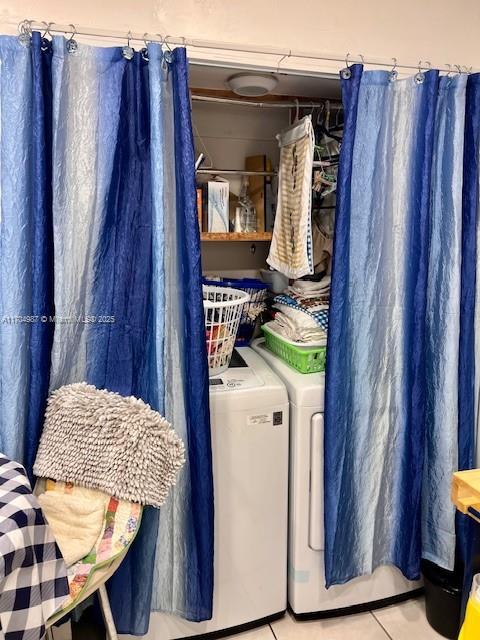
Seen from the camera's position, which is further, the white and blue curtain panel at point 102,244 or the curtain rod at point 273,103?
the curtain rod at point 273,103

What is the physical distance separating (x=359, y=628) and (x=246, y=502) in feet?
2.31

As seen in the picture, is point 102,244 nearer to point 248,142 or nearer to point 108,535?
point 108,535

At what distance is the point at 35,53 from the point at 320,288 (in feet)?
4.13

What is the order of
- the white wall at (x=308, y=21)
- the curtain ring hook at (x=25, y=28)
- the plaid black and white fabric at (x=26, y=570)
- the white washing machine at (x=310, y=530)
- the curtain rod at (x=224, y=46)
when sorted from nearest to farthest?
the plaid black and white fabric at (x=26, y=570)
the curtain ring hook at (x=25, y=28)
the curtain rod at (x=224, y=46)
the white wall at (x=308, y=21)
the white washing machine at (x=310, y=530)

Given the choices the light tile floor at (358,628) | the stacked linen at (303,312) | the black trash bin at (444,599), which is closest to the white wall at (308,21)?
the stacked linen at (303,312)

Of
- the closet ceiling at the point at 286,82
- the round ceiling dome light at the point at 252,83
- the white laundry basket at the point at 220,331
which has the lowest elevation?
the white laundry basket at the point at 220,331

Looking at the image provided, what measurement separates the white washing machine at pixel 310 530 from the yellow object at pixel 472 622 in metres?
0.61

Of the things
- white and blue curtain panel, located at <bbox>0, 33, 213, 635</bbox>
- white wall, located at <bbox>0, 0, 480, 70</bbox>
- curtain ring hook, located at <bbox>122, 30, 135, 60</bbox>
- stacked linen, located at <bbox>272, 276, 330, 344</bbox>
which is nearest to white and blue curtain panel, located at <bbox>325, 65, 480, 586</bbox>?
stacked linen, located at <bbox>272, 276, 330, 344</bbox>

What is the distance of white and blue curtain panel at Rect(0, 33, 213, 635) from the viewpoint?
4.49 feet

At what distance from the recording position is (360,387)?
1785 millimetres

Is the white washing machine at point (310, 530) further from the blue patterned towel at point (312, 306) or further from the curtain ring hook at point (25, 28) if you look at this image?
the curtain ring hook at point (25, 28)

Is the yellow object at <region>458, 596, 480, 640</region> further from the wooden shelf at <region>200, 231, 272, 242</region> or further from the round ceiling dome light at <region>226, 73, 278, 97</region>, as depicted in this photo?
the round ceiling dome light at <region>226, 73, 278, 97</region>

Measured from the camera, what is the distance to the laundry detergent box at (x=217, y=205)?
2.06m

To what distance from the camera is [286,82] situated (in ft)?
6.42
